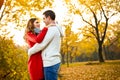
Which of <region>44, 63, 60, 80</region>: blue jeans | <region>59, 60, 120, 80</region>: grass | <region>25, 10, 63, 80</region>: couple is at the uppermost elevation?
<region>25, 10, 63, 80</region>: couple

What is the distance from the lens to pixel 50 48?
14.2 ft

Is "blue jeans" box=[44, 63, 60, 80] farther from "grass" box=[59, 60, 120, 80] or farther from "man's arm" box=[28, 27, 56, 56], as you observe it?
"grass" box=[59, 60, 120, 80]

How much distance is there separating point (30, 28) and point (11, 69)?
2.66 m

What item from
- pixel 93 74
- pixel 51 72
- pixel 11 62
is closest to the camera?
pixel 51 72

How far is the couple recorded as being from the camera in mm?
4289

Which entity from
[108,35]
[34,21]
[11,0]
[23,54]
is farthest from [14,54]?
[108,35]

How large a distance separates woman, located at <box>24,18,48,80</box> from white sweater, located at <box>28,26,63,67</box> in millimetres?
65

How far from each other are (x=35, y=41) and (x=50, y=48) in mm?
228

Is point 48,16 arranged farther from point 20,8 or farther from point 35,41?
point 20,8

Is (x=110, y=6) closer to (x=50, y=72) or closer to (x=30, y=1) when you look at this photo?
(x=30, y=1)

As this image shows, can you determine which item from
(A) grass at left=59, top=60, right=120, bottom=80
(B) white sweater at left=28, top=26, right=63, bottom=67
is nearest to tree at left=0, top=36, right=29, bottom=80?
(B) white sweater at left=28, top=26, right=63, bottom=67

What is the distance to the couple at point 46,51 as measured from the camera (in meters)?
4.29

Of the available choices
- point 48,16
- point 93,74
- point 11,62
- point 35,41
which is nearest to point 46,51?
point 35,41

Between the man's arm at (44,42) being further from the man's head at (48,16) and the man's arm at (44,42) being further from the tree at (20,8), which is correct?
the tree at (20,8)
